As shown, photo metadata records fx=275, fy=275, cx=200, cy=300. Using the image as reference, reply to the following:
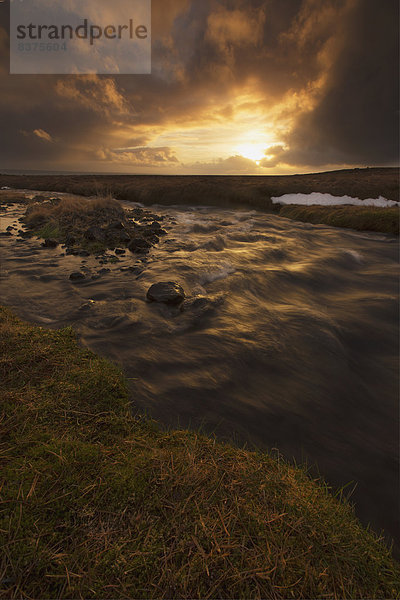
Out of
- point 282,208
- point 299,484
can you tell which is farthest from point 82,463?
point 282,208

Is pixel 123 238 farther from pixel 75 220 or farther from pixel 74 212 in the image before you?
pixel 74 212

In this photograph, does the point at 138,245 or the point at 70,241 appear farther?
the point at 70,241

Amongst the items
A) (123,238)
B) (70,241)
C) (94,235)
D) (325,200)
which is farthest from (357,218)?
(70,241)

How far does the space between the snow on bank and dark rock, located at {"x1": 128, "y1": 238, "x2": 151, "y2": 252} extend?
21051 mm

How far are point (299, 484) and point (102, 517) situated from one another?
1.76m

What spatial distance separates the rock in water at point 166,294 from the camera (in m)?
6.81

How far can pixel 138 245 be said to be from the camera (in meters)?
11.9

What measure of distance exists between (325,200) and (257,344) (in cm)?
2724

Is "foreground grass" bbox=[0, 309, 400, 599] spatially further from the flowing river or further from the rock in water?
the rock in water

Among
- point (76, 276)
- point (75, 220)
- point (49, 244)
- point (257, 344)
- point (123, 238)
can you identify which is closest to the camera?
point (257, 344)

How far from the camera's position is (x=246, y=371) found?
4.75 meters

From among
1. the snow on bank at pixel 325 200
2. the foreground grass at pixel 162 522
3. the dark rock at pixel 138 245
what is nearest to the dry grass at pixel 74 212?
the dark rock at pixel 138 245

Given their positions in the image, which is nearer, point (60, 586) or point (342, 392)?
point (60, 586)

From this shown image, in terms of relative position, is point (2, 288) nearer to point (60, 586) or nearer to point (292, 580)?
point (60, 586)
